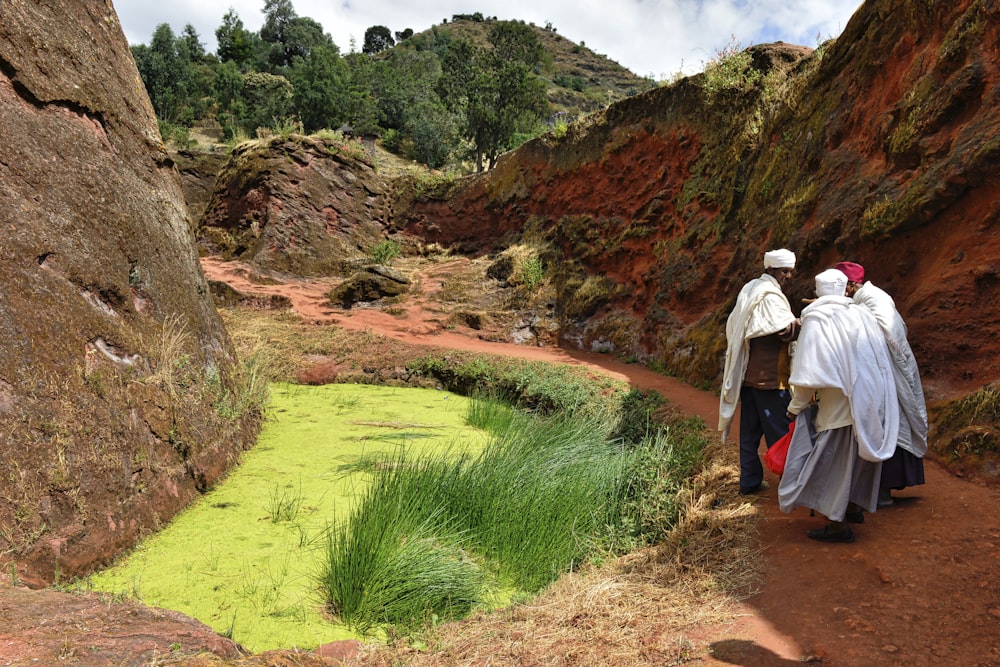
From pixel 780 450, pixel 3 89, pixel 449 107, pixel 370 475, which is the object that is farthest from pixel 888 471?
pixel 449 107

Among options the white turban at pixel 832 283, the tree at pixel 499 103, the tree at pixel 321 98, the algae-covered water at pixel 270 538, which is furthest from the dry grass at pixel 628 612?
the tree at pixel 321 98

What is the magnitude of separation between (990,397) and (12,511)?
5.32 meters

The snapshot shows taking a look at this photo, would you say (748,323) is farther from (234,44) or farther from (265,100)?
(234,44)

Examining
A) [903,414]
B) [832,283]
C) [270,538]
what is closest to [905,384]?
[903,414]

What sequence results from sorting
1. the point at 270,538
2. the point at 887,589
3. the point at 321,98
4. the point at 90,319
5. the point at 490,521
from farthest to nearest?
the point at 321,98, the point at 490,521, the point at 90,319, the point at 270,538, the point at 887,589

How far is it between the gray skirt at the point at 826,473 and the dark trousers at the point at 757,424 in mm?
561

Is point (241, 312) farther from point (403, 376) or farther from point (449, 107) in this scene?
point (449, 107)

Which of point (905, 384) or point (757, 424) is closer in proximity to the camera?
point (905, 384)

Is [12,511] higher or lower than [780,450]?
lower

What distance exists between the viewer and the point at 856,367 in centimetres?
310

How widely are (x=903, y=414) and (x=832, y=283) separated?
2.57ft

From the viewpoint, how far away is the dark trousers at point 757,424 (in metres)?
3.91

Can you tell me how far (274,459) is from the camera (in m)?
4.70

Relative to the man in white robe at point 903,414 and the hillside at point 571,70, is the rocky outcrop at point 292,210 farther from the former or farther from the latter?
the hillside at point 571,70
